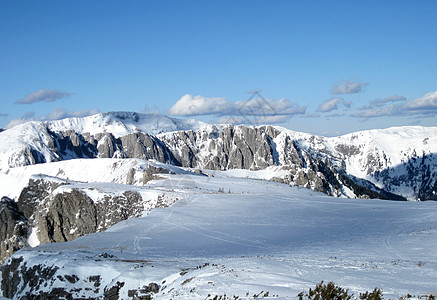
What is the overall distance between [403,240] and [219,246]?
16880 mm

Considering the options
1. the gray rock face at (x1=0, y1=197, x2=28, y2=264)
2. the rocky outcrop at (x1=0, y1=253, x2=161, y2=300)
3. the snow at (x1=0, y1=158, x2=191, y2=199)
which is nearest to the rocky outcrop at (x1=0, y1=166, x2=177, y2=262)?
the gray rock face at (x1=0, y1=197, x2=28, y2=264)

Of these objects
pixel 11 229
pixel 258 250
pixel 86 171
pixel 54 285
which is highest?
pixel 86 171

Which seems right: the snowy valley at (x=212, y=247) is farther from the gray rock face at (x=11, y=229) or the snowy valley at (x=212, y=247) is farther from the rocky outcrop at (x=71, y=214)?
the gray rock face at (x=11, y=229)

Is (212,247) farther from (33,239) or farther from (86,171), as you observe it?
(86,171)

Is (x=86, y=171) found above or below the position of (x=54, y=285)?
above

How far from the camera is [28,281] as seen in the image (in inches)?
1374

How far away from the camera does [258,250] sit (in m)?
36.0

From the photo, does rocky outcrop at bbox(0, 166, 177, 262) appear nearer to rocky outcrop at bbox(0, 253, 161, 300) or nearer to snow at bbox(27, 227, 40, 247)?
snow at bbox(27, 227, 40, 247)

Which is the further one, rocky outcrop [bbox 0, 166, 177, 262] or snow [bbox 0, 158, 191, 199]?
snow [bbox 0, 158, 191, 199]

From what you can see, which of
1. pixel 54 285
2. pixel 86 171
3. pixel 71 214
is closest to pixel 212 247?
pixel 54 285

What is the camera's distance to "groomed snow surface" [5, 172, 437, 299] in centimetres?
2034

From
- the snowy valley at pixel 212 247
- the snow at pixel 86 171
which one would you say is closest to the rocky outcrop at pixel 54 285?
the snowy valley at pixel 212 247

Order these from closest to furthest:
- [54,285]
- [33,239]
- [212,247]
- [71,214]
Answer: [54,285]
[212,247]
[71,214]
[33,239]

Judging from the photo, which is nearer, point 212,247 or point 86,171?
point 212,247
